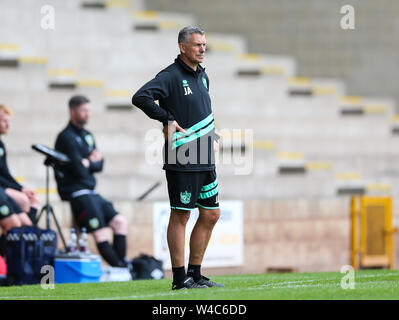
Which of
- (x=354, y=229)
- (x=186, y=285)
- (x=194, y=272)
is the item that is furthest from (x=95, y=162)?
(x=354, y=229)

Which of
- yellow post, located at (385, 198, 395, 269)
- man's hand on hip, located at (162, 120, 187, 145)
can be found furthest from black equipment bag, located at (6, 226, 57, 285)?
yellow post, located at (385, 198, 395, 269)

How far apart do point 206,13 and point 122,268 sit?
9220 mm

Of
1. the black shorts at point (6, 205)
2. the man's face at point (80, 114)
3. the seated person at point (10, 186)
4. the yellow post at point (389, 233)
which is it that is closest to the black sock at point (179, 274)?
the black shorts at point (6, 205)

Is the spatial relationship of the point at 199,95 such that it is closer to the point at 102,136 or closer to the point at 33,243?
the point at 33,243

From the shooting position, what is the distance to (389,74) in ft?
68.0

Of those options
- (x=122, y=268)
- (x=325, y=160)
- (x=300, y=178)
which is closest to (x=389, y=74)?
(x=325, y=160)

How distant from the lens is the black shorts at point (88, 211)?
11.9 meters

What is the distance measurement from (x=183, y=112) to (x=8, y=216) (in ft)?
12.6

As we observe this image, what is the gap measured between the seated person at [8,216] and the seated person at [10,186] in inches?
4.3

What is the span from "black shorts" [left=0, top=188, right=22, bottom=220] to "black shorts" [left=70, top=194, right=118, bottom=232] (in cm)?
83

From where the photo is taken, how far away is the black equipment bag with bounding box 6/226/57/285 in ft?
35.1

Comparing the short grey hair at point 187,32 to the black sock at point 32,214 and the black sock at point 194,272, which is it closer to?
the black sock at point 194,272

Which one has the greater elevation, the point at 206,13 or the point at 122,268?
the point at 206,13

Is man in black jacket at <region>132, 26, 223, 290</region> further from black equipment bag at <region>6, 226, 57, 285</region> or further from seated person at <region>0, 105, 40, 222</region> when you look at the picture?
seated person at <region>0, 105, 40, 222</region>
